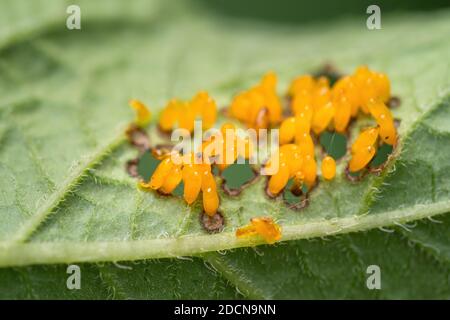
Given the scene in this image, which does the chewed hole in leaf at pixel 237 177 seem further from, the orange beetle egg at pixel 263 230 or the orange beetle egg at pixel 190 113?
the orange beetle egg at pixel 190 113

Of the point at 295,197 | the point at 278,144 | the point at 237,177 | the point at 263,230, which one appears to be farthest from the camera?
the point at 278,144

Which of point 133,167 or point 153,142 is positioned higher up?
point 153,142

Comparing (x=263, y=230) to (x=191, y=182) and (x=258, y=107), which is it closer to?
(x=191, y=182)

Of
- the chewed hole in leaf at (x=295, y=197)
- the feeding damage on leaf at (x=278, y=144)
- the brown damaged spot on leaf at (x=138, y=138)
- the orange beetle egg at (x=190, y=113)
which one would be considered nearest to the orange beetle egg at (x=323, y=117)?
the feeding damage on leaf at (x=278, y=144)

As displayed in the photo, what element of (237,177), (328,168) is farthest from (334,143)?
(237,177)

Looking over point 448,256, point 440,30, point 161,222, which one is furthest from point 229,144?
point 440,30
